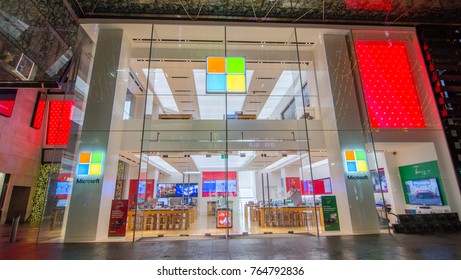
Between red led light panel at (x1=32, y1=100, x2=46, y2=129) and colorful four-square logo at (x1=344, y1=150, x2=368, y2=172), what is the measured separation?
14.2 metres

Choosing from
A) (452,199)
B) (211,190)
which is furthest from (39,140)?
(452,199)

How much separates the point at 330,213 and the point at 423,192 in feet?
11.8

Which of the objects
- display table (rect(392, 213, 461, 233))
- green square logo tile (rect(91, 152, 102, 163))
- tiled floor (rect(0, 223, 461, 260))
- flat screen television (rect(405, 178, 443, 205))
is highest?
green square logo tile (rect(91, 152, 102, 163))

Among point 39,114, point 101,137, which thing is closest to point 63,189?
point 101,137

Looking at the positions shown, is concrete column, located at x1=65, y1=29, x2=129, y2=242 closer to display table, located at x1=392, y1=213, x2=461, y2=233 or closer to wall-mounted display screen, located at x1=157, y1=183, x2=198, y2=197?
wall-mounted display screen, located at x1=157, y1=183, x2=198, y2=197

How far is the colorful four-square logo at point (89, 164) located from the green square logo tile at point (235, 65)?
4.92 m

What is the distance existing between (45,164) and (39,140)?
4.31ft

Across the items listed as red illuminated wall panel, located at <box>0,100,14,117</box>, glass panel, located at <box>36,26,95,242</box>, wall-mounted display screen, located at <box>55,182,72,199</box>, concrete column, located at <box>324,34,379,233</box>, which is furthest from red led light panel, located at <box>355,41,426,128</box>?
red illuminated wall panel, located at <box>0,100,14,117</box>

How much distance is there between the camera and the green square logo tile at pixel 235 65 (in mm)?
8154

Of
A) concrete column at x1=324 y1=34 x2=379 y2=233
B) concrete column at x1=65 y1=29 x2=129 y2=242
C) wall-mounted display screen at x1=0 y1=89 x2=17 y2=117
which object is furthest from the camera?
wall-mounted display screen at x1=0 y1=89 x2=17 y2=117

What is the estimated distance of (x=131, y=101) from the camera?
28.2ft

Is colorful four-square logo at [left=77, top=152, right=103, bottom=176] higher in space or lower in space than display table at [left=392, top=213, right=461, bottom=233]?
higher

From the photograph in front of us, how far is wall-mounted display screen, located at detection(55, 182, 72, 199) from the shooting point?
21.0ft

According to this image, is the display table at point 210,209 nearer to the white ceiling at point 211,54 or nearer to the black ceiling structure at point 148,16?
the white ceiling at point 211,54
